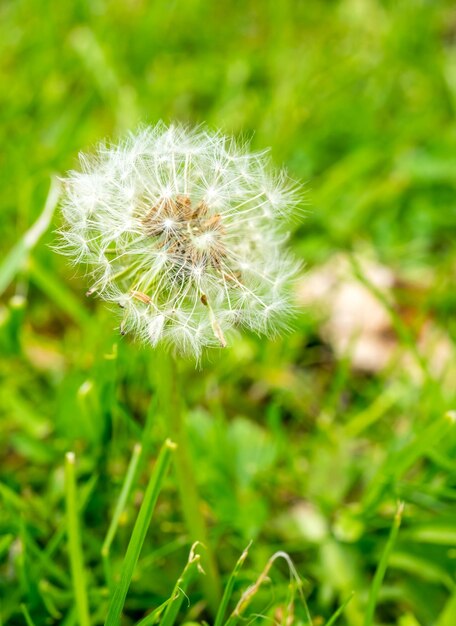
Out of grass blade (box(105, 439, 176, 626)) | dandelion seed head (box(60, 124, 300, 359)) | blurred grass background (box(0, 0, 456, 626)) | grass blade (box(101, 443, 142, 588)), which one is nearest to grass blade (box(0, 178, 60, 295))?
blurred grass background (box(0, 0, 456, 626))

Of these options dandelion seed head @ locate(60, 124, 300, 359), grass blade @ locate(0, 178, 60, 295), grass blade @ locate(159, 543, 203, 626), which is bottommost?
grass blade @ locate(159, 543, 203, 626)

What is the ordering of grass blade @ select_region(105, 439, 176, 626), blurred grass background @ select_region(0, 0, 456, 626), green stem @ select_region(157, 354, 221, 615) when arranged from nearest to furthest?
grass blade @ select_region(105, 439, 176, 626) → green stem @ select_region(157, 354, 221, 615) → blurred grass background @ select_region(0, 0, 456, 626)

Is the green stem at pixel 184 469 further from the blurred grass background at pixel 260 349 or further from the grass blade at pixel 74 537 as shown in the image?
the grass blade at pixel 74 537

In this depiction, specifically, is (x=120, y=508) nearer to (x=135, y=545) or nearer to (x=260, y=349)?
(x=135, y=545)

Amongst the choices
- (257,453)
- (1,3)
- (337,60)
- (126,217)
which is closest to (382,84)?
(337,60)

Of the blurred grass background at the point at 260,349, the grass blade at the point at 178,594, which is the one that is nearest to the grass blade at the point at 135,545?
the grass blade at the point at 178,594

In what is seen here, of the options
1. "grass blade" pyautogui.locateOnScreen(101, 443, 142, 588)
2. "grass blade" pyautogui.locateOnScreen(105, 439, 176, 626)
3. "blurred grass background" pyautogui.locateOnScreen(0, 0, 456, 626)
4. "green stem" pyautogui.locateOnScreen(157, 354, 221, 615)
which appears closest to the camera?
"grass blade" pyautogui.locateOnScreen(105, 439, 176, 626)

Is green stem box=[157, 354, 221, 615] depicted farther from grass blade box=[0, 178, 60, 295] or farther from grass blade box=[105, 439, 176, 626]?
grass blade box=[0, 178, 60, 295]

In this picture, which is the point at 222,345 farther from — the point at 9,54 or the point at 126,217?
the point at 9,54
